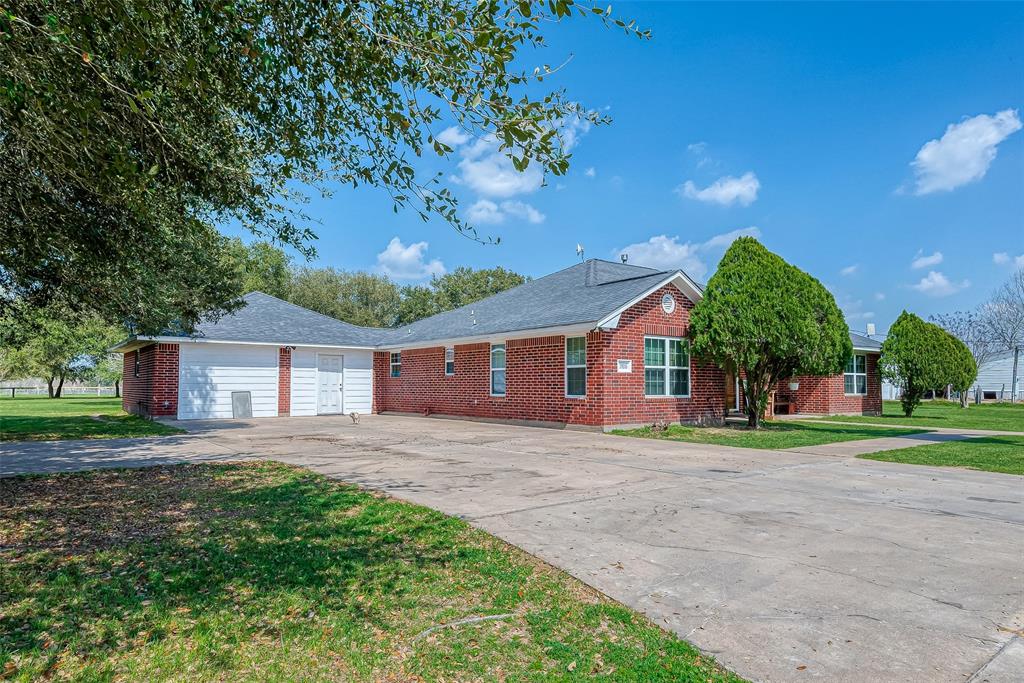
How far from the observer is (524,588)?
3684 mm

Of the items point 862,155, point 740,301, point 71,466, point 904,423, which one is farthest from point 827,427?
point 71,466

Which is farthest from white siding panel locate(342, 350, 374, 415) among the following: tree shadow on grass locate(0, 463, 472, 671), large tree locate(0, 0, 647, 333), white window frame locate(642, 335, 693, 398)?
Result: tree shadow on grass locate(0, 463, 472, 671)

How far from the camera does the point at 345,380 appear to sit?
22.3 m

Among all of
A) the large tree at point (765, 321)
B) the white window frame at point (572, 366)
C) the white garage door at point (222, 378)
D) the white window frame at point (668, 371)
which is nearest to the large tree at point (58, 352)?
the white garage door at point (222, 378)

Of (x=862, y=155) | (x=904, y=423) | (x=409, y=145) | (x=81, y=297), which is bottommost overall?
(x=904, y=423)

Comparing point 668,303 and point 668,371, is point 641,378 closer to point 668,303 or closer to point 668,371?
point 668,371

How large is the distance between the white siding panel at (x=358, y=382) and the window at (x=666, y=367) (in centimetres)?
1176

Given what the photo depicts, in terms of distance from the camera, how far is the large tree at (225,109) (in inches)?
154

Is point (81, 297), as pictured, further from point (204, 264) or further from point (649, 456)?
point (649, 456)

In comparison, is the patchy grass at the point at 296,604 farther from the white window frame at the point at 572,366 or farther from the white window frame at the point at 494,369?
the white window frame at the point at 494,369

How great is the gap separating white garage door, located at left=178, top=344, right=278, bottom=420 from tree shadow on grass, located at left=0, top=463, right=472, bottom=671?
1259cm

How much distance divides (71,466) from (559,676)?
835cm

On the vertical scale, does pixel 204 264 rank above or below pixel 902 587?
above

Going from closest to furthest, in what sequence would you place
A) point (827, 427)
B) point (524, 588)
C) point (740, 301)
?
point (524, 588) → point (740, 301) → point (827, 427)
